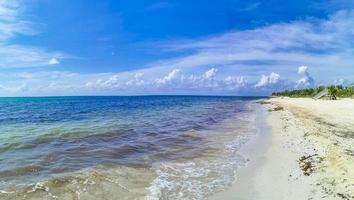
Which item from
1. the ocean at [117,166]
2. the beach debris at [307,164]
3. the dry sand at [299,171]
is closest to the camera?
the dry sand at [299,171]

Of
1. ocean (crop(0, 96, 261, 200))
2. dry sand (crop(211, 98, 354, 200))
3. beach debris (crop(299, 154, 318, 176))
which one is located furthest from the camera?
beach debris (crop(299, 154, 318, 176))

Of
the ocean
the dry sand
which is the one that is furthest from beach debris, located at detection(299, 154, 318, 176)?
the ocean

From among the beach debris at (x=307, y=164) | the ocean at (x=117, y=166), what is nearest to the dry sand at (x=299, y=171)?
the beach debris at (x=307, y=164)

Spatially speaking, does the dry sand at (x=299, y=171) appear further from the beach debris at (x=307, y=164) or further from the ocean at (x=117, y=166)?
the ocean at (x=117, y=166)

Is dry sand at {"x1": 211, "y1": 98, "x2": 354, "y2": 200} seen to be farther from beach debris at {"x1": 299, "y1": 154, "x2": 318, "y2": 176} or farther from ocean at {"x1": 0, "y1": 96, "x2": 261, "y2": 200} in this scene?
ocean at {"x1": 0, "y1": 96, "x2": 261, "y2": 200}

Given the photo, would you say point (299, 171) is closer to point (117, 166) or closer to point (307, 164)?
point (307, 164)

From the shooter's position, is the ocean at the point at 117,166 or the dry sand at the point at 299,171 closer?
the dry sand at the point at 299,171

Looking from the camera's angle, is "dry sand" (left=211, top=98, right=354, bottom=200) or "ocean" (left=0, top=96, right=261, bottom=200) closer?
"dry sand" (left=211, top=98, right=354, bottom=200)

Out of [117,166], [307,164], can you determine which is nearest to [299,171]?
[307,164]

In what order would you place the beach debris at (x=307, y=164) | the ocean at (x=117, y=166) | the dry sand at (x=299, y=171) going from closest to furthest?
the dry sand at (x=299, y=171), the ocean at (x=117, y=166), the beach debris at (x=307, y=164)

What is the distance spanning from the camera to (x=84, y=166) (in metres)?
14.6

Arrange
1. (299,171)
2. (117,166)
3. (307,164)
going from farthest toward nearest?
1. (117,166)
2. (307,164)
3. (299,171)

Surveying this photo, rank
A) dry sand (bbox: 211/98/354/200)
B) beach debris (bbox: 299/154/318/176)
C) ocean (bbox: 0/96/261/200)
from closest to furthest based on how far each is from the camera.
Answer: dry sand (bbox: 211/98/354/200) → ocean (bbox: 0/96/261/200) → beach debris (bbox: 299/154/318/176)

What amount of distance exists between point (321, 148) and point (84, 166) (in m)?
11.8
